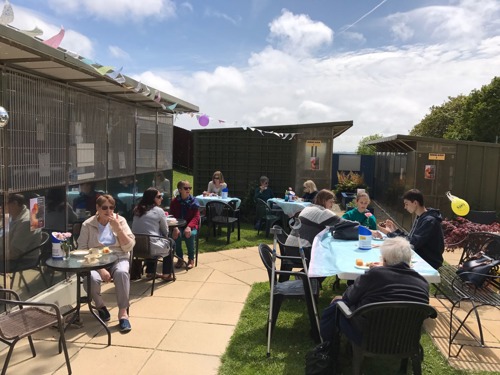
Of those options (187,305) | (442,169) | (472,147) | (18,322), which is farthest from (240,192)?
(18,322)

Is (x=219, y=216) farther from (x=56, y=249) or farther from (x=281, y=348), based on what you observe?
(x=281, y=348)

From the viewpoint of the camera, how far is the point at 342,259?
12.5 ft

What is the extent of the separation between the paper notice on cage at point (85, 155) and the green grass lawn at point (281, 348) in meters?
2.68

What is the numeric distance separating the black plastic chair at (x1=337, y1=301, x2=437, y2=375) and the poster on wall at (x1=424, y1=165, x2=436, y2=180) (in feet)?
23.4

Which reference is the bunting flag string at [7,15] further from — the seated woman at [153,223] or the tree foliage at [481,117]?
the tree foliage at [481,117]

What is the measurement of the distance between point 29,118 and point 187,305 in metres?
2.64

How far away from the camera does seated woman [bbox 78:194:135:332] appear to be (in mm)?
4105

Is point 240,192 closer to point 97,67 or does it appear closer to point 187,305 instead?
point 187,305

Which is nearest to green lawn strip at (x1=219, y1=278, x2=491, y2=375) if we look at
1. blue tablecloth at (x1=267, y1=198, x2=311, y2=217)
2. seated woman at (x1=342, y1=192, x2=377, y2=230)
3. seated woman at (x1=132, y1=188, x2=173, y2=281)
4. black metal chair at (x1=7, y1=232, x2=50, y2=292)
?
seated woman at (x1=132, y1=188, x2=173, y2=281)

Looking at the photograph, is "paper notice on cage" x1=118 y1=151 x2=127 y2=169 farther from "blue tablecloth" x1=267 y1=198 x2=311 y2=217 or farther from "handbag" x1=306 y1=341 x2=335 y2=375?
"handbag" x1=306 y1=341 x2=335 y2=375

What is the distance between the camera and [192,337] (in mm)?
3863

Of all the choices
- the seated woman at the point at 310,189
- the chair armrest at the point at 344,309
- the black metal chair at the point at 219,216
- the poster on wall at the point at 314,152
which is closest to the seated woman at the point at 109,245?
the chair armrest at the point at 344,309

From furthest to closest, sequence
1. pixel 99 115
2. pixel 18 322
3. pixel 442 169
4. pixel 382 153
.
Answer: pixel 382 153 < pixel 442 169 < pixel 99 115 < pixel 18 322

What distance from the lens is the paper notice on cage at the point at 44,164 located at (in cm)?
416
